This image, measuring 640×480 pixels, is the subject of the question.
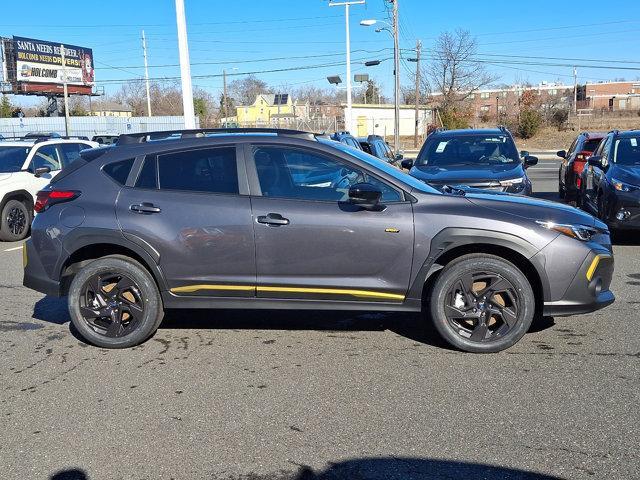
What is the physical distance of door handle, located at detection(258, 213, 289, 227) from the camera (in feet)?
16.3

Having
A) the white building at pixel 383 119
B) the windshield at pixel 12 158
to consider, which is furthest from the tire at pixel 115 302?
the white building at pixel 383 119

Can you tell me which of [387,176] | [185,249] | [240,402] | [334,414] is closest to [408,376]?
[334,414]

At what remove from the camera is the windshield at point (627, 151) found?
9.63 metres

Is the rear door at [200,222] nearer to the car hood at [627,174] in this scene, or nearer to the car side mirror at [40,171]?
the car hood at [627,174]

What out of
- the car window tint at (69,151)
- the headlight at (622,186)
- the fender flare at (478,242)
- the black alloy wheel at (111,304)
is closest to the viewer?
the fender flare at (478,242)

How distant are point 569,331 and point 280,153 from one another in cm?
296

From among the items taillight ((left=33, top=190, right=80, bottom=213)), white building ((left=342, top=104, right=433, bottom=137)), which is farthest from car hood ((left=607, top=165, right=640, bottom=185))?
white building ((left=342, top=104, right=433, bottom=137))

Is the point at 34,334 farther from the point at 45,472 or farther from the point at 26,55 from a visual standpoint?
the point at 26,55

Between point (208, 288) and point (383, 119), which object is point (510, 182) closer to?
point (208, 288)

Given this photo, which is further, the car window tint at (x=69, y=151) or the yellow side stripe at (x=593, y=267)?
the car window tint at (x=69, y=151)

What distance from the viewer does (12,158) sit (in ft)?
38.4

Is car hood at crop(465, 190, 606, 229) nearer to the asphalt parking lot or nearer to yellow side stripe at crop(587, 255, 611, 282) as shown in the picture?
yellow side stripe at crop(587, 255, 611, 282)

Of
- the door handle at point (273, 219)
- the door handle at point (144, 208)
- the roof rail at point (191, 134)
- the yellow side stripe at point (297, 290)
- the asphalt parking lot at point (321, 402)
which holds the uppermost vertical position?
the roof rail at point (191, 134)

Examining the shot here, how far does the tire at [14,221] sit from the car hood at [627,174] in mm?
9961
